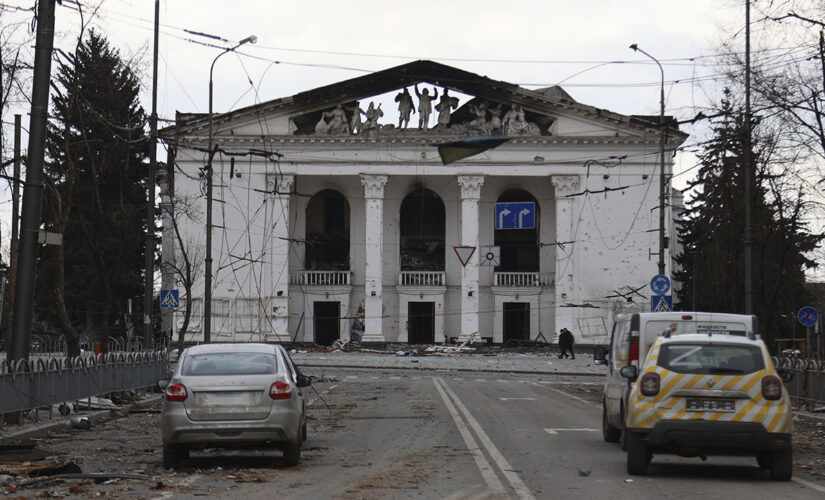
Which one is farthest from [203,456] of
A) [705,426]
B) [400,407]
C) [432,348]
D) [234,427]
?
[432,348]

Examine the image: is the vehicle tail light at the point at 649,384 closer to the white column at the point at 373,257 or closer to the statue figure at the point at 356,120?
the white column at the point at 373,257

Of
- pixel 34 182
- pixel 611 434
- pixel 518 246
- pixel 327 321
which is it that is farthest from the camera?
pixel 518 246

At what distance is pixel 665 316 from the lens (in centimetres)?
1747

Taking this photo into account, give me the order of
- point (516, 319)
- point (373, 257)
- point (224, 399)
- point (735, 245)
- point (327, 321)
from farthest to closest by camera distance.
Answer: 1. point (327, 321)
2. point (516, 319)
3. point (373, 257)
4. point (735, 245)
5. point (224, 399)

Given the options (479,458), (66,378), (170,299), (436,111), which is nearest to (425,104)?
(436,111)

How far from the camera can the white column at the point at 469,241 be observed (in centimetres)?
6819

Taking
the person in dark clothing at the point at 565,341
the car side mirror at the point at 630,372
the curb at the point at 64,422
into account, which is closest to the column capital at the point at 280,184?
the person in dark clothing at the point at 565,341

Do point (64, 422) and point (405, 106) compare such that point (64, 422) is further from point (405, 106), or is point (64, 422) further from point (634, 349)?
point (405, 106)

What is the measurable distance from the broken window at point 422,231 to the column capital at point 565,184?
7.75 metres

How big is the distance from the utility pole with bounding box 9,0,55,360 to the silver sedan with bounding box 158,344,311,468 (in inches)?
197

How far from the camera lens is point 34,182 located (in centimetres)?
1884

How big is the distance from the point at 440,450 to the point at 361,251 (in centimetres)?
5538

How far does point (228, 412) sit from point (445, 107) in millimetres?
53645

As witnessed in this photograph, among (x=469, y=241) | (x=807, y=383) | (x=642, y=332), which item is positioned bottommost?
(x=807, y=383)
